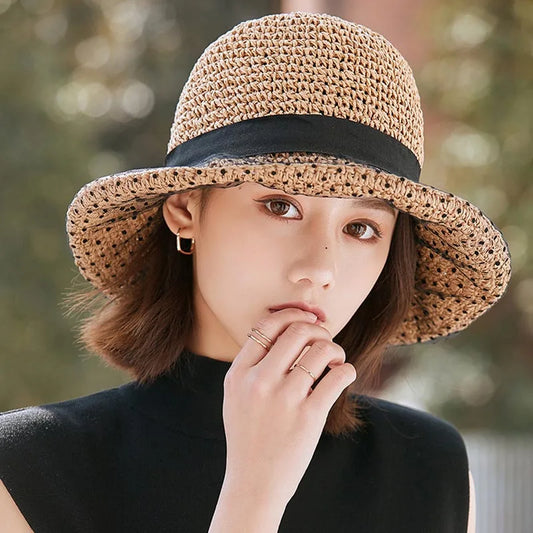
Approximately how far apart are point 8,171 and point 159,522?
135 inches

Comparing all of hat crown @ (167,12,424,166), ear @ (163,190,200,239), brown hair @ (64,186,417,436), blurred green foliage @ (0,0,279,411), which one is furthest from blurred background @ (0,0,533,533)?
hat crown @ (167,12,424,166)

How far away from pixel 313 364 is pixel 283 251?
0.16 m

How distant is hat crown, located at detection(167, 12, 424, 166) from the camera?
128 centimetres

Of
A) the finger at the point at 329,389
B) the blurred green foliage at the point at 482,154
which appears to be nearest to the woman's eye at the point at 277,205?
the finger at the point at 329,389

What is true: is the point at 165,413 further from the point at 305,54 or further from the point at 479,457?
the point at 479,457

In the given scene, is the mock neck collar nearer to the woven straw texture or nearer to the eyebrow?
the woven straw texture

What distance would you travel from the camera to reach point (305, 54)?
130cm

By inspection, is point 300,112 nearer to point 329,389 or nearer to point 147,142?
point 329,389

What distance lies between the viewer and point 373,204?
1.33 m

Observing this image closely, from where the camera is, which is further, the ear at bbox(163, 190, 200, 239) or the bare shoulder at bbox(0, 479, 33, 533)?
the ear at bbox(163, 190, 200, 239)

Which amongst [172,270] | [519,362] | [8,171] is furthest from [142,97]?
[172,270]

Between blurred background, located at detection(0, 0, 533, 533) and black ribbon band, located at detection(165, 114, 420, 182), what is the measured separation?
10.6 feet

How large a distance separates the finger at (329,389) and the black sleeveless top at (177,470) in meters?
0.26

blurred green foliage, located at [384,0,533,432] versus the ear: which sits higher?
blurred green foliage, located at [384,0,533,432]
